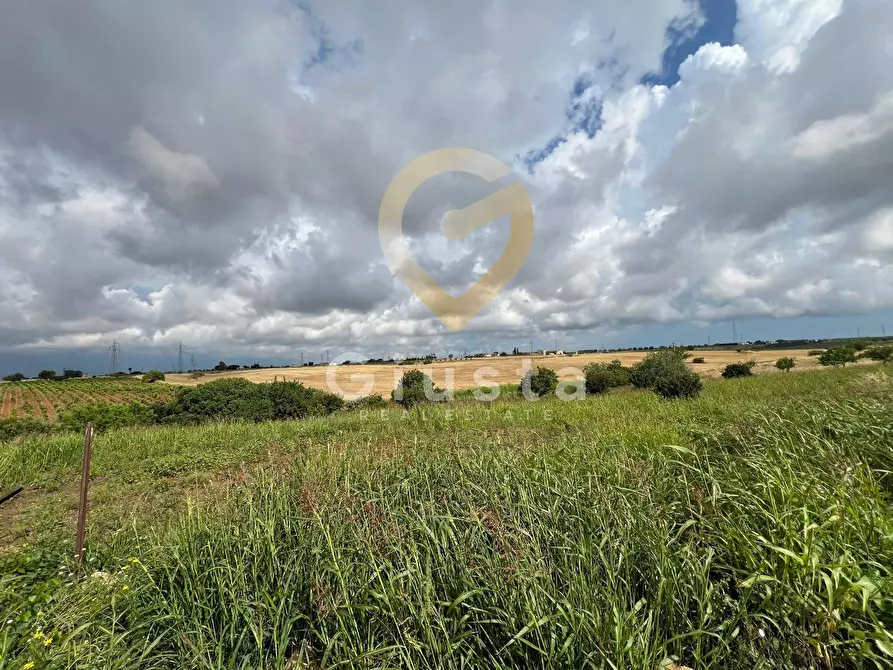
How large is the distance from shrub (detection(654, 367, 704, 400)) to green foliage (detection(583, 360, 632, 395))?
8.34 m

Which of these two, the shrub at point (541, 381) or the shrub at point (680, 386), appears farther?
the shrub at point (541, 381)

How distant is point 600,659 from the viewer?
180cm

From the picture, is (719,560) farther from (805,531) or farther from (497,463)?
(497,463)

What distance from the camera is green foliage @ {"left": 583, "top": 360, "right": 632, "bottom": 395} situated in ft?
78.8

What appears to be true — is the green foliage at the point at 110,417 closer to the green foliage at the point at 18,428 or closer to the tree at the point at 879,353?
the green foliage at the point at 18,428

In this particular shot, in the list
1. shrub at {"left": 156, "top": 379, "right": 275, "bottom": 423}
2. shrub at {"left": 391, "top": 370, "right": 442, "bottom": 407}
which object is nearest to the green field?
shrub at {"left": 156, "top": 379, "right": 275, "bottom": 423}

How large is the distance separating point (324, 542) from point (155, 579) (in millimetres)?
1290

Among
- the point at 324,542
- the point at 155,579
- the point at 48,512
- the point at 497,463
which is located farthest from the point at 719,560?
the point at 48,512

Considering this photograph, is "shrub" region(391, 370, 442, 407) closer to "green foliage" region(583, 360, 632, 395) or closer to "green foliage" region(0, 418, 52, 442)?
"green foliage" region(583, 360, 632, 395)

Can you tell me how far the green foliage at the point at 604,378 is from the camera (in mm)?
24016

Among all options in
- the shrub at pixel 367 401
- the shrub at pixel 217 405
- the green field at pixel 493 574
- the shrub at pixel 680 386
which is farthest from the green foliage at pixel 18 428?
the shrub at pixel 680 386

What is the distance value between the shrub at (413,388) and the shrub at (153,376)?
64.0 metres

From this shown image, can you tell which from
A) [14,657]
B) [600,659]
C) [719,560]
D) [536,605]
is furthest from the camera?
[719,560]

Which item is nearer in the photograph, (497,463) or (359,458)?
(497,463)
